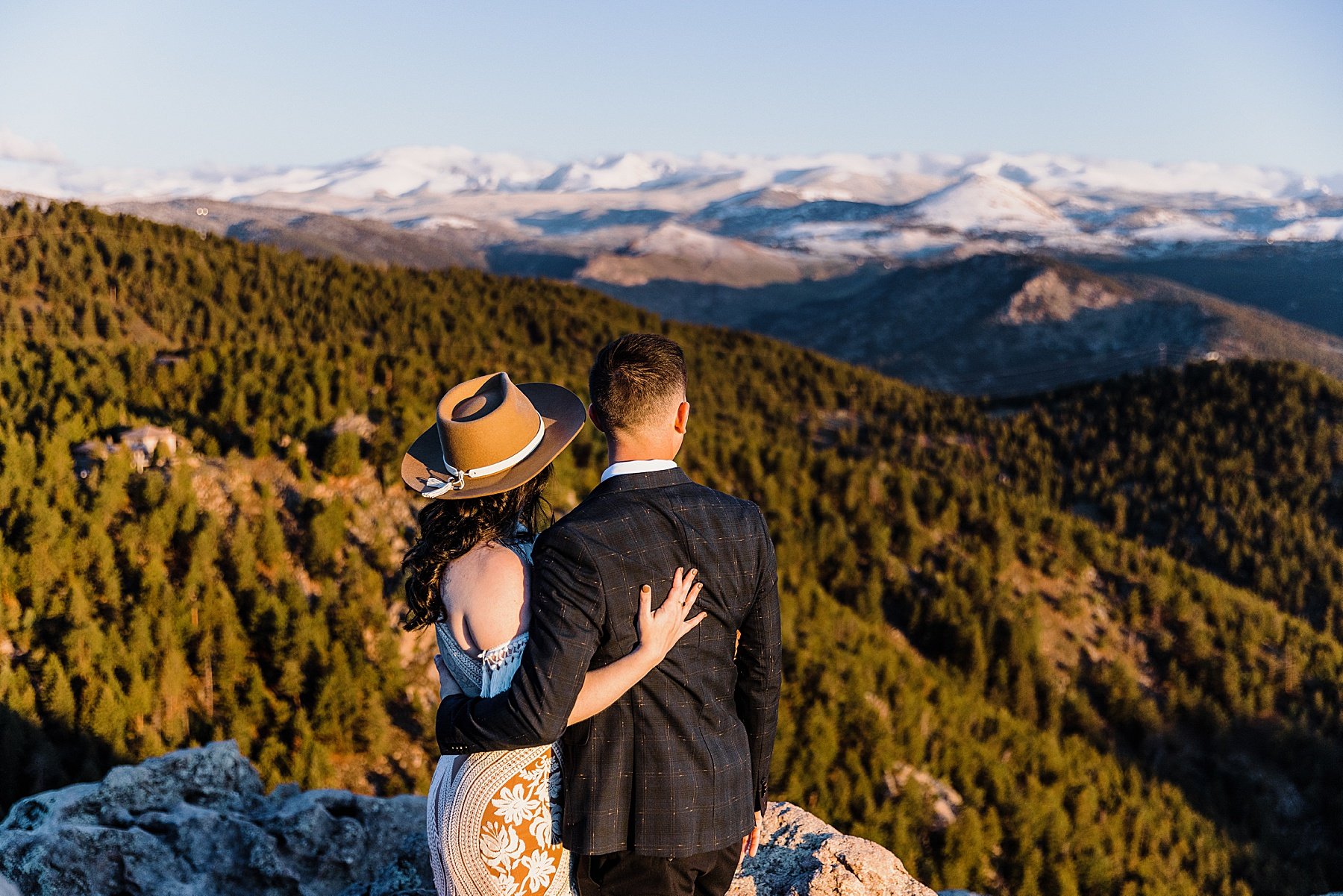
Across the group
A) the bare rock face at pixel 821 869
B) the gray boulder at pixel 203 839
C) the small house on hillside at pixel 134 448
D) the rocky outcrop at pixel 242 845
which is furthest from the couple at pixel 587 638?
the small house on hillside at pixel 134 448

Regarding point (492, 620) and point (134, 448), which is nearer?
point (492, 620)

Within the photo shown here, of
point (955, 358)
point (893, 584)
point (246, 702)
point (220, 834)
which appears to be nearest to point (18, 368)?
point (246, 702)

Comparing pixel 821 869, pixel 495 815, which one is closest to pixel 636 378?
pixel 495 815

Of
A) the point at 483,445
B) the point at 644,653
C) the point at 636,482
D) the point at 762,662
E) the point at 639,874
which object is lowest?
the point at 639,874

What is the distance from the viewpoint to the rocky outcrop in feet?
12.8

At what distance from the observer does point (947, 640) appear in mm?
12492

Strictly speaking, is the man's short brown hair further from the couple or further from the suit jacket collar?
the suit jacket collar

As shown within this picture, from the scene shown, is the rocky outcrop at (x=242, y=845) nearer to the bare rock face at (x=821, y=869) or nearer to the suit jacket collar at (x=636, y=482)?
the bare rock face at (x=821, y=869)

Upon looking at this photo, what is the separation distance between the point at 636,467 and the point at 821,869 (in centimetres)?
243

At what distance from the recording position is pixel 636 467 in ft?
7.96

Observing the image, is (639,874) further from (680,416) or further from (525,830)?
(680,416)

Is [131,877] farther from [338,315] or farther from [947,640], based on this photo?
[338,315]

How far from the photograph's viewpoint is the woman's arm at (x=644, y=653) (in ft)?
7.52

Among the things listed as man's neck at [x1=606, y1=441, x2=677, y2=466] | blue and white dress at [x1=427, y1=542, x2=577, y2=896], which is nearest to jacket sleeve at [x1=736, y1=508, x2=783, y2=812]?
man's neck at [x1=606, y1=441, x2=677, y2=466]
